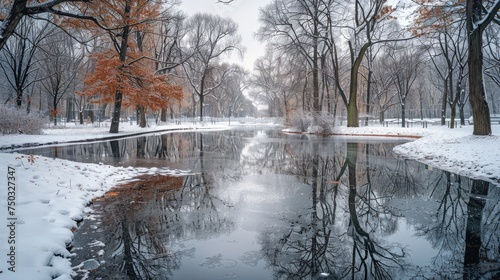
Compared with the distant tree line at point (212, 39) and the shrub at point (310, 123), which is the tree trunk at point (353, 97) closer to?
the distant tree line at point (212, 39)

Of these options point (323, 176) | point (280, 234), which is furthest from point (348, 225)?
point (323, 176)

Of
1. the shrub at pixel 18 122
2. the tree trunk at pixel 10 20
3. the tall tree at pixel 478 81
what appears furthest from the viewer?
the shrub at pixel 18 122

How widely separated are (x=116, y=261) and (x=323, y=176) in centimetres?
627

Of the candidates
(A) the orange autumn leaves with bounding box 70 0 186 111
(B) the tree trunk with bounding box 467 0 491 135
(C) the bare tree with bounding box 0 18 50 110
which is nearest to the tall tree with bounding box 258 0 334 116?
(A) the orange autumn leaves with bounding box 70 0 186 111

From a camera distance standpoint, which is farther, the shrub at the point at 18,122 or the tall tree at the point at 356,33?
the tall tree at the point at 356,33

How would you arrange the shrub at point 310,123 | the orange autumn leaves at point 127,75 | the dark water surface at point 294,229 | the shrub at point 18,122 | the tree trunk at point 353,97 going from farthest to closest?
the tree trunk at point 353,97 < the shrub at point 310,123 < the orange autumn leaves at point 127,75 < the shrub at point 18,122 < the dark water surface at point 294,229

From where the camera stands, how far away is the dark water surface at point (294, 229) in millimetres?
3443

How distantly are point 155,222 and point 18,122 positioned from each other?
1947 cm

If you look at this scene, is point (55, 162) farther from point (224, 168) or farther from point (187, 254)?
point (187, 254)

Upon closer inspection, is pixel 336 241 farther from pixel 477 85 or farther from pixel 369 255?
pixel 477 85

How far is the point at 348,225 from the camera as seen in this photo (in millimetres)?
4738

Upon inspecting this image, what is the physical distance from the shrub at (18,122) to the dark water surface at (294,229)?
15.8 m

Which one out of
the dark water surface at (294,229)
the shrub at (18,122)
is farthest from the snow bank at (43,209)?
the shrub at (18,122)

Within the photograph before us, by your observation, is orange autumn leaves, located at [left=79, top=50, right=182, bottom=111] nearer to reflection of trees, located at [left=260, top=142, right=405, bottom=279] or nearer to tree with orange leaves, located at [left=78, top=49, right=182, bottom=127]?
tree with orange leaves, located at [left=78, top=49, right=182, bottom=127]
